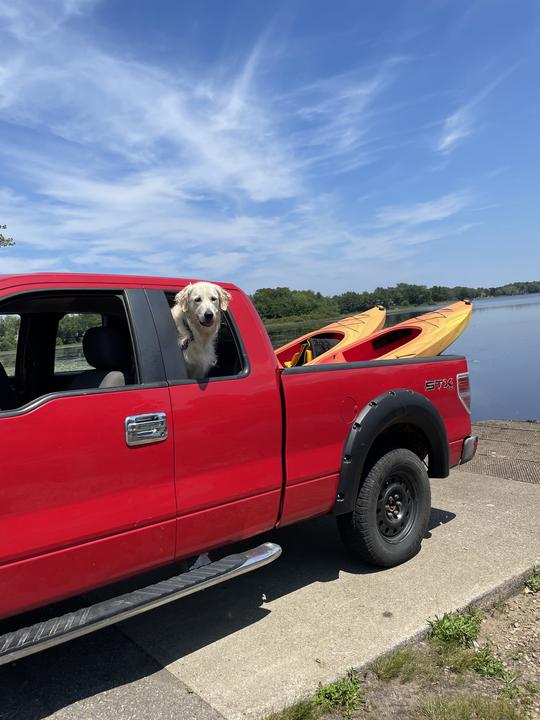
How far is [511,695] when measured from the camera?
2.62 m

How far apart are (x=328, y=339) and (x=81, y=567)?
6.11 meters

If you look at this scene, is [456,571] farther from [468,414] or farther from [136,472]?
[136,472]

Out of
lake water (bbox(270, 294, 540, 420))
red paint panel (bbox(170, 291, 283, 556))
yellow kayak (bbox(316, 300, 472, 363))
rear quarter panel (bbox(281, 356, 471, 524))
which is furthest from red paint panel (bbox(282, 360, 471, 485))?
lake water (bbox(270, 294, 540, 420))

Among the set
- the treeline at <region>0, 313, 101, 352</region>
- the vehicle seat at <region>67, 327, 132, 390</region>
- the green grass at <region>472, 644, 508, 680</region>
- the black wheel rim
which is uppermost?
the treeline at <region>0, 313, 101, 352</region>

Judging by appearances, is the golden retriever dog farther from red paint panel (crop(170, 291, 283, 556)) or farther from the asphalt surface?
the asphalt surface

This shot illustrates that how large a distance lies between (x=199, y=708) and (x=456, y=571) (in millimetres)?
2087

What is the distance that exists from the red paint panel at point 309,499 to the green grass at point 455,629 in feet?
2.99

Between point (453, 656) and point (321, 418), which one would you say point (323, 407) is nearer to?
point (321, 418)

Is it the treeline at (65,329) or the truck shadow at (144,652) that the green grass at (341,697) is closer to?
the truck shadow at (144,652)

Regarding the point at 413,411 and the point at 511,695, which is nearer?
the point at 511,695

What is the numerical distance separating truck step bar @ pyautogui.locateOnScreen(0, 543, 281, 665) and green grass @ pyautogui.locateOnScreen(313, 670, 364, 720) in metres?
0.70

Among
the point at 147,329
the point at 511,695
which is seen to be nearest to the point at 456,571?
the point at 511,695

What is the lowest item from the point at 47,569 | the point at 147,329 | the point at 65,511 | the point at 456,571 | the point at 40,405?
the point at 456,571

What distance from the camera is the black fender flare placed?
3.62 m
